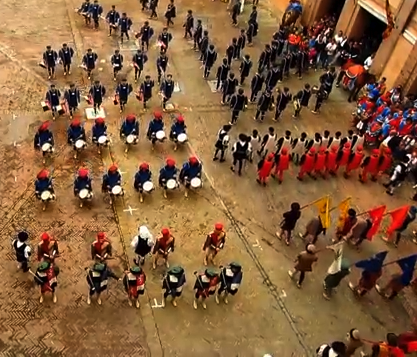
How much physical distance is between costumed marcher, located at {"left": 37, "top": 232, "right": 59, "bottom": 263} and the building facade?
514 inches

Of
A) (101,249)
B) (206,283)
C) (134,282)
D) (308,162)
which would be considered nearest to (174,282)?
(206,283)

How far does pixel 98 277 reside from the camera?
1194 centimetres

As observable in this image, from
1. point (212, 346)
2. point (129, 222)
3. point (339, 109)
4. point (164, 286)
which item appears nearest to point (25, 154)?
point (129, 222)

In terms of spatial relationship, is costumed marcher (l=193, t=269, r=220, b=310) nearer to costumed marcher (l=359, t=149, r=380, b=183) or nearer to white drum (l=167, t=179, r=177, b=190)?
white drum (l=167, t=179, r=177, b=190)

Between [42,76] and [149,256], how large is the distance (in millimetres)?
8807

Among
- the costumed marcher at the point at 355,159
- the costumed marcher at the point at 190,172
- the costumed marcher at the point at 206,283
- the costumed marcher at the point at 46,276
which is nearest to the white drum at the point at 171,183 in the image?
the costumed marcher at the point at 190,172

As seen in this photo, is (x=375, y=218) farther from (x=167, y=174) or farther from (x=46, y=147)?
(x=46, y=147)

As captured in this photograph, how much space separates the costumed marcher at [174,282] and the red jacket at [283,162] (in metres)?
4.95

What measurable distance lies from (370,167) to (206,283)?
22.9ft

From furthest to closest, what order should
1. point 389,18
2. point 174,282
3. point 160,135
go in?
point 389,18, point 160,135, point 174,282

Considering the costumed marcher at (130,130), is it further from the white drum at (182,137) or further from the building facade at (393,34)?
the building facade at (393,34)

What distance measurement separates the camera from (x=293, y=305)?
13469 mm

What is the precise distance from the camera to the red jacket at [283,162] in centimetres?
1581

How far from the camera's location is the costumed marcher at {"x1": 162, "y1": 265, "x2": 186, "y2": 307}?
1211 centimetres
